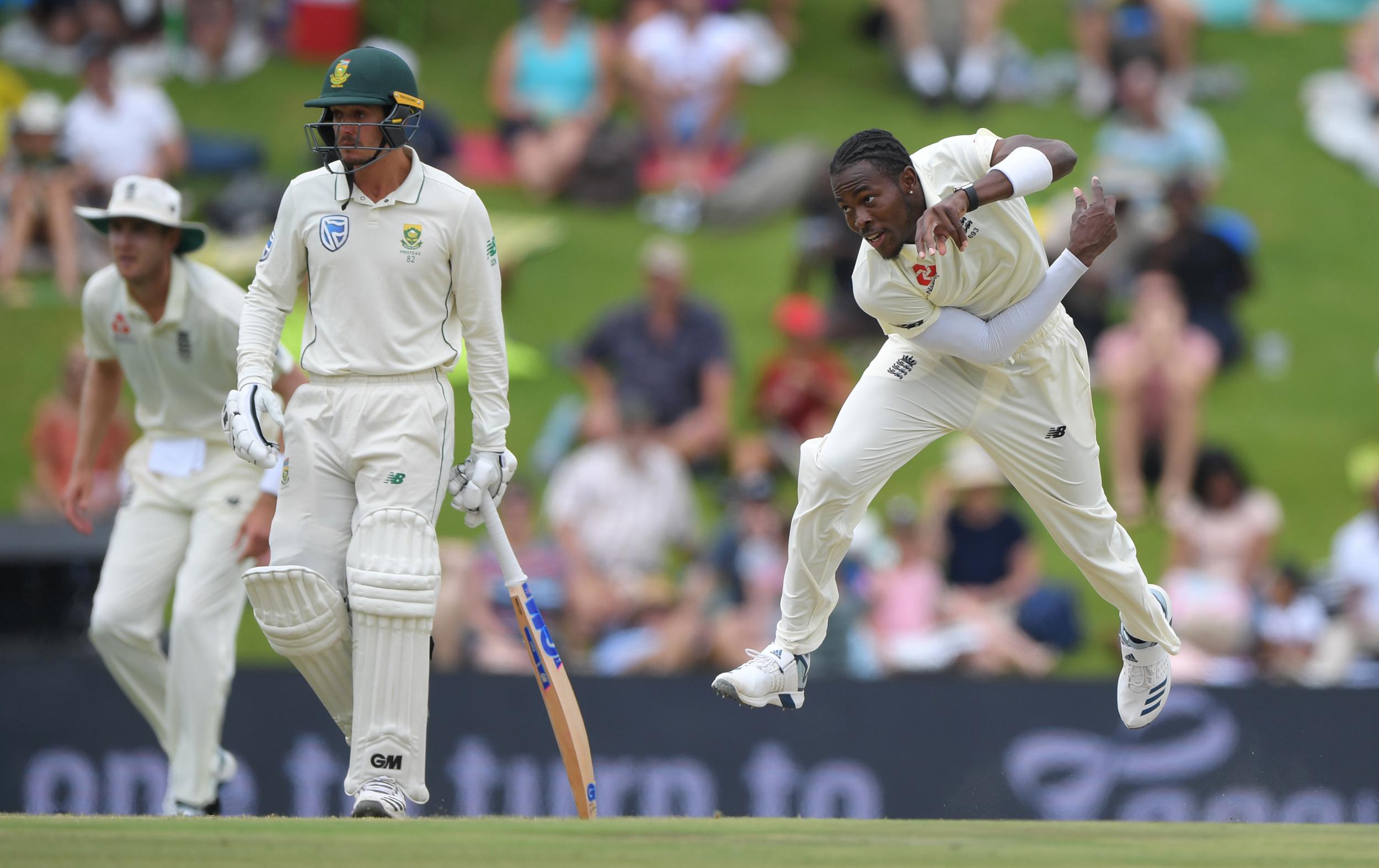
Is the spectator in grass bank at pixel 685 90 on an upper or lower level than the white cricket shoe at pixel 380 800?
upper

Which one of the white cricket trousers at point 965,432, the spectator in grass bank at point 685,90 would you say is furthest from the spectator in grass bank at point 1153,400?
the white cricket trousers at point 965,432

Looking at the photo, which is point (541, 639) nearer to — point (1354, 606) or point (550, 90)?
point (1354, 606)

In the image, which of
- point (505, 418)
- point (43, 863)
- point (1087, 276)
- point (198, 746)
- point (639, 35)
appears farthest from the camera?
point (639, 35)

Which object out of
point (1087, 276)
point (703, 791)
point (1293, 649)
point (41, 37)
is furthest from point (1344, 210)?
point (41, 37)

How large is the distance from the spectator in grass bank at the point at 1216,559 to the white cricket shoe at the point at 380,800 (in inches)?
192

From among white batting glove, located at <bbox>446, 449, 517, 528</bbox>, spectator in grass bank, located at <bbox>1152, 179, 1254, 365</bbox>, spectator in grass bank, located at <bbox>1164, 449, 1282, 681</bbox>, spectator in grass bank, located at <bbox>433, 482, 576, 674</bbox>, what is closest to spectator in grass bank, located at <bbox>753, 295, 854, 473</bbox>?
spectator in grass bank, located at <bbox>433, 482, 576, 674</bbox>

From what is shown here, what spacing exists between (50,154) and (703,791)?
271 inches

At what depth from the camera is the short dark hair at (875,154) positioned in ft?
17.5

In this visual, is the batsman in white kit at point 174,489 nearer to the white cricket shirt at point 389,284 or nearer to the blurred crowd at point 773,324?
the white cricket shirt at point 389,284

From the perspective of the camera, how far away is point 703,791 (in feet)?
27.7

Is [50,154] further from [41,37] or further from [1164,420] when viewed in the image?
[1164,420]

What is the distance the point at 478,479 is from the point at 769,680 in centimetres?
112

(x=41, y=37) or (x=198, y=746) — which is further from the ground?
(x=41, y=37)

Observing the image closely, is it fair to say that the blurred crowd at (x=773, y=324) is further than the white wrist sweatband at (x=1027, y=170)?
Yes
